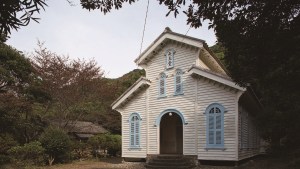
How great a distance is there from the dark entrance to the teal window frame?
2.05 meters

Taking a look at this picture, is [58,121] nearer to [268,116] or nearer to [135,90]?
[135,90]

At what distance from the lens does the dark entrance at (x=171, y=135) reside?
22016 mm

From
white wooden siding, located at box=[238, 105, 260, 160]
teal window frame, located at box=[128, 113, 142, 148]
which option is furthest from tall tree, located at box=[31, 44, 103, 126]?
white wooden siding, located at box=[238, 105, 260, 160]

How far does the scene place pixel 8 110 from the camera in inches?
767

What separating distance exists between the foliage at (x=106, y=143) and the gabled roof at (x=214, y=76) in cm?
1156

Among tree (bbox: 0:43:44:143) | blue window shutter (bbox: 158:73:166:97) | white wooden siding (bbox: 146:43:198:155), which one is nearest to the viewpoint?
white wooden siding (bbox: 146:43:198:155)

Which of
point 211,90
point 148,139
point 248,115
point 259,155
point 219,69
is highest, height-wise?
point 219,69

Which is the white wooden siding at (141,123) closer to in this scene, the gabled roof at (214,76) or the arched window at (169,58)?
the arched window at (169,58)

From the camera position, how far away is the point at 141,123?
67.4 feet

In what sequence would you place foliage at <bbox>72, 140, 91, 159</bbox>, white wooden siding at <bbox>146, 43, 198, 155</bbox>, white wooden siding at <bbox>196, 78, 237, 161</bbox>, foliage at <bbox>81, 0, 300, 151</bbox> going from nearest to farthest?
1. foliage at <bbox>81, 0, 300, 151</bbox>
2. white wooden siding at <bbox>196, 78, 237, 161</bbox>
3. white wooden siding at <bbox>146, 43, 198, 155</bbox>
4. foliage at <bbox>72, 140, 91, 159</bbox>

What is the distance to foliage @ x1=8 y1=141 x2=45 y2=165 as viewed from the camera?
19.2 meters

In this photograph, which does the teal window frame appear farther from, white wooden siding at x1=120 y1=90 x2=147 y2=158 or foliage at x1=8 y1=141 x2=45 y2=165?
foliage at x1=8 y1=141 x2=45 y2=165

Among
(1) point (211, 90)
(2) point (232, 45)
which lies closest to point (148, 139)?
(1) point (211, 90)

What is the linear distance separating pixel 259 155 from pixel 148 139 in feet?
31.2
